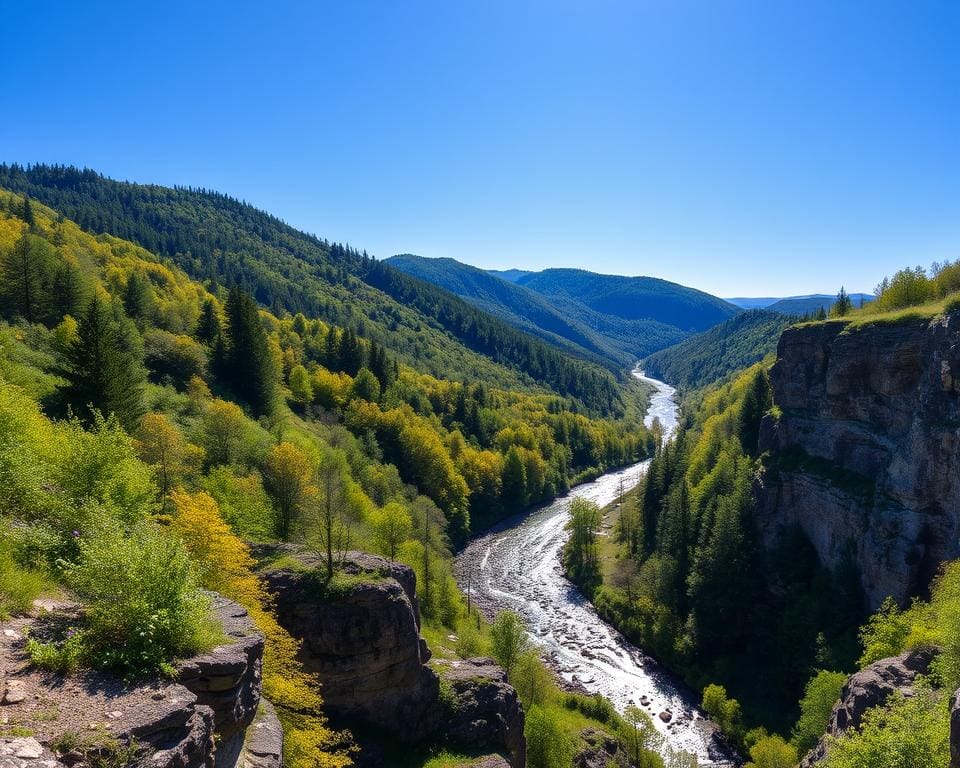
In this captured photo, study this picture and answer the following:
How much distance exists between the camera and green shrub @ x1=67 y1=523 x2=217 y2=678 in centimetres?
1134

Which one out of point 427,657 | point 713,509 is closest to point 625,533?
point 713,509

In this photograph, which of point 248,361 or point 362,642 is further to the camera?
point 248,361

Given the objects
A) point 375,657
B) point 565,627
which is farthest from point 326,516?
point 565,627

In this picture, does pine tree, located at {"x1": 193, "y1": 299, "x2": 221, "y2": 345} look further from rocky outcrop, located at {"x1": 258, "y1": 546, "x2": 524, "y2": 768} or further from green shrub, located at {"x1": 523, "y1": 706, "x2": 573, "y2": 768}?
green shrub, located at {"x1": 523, "y1": 706, "x2": 573, "y2": 768}

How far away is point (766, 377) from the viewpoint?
75062 mm

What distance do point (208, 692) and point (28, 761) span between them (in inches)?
171

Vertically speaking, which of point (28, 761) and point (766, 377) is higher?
point (766, 377)

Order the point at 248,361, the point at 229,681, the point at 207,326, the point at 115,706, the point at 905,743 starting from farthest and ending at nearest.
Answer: the point at 207,326, the point at 248,361, the point at 905,743, the point at 229,681, the point at 115,706

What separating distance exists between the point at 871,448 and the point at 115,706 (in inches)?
2171

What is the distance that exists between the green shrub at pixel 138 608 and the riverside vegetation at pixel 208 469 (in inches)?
1.8

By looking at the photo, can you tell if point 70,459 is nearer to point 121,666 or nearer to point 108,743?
point 121,666

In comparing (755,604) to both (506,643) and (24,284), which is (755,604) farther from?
(24,284)

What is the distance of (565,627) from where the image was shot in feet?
187

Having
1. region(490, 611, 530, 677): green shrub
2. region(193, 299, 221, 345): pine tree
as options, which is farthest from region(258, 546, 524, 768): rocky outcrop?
region(193, 299, 221, 345): pine tree
